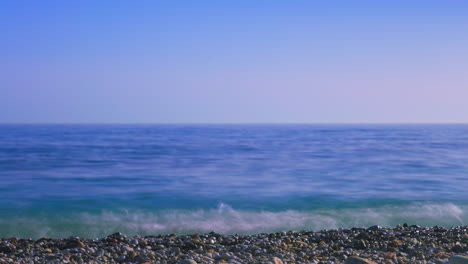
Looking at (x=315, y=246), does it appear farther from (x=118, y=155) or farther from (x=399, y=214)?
(x=118, y=155)

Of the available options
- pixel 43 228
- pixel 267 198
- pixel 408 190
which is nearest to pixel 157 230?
pixel 43 228

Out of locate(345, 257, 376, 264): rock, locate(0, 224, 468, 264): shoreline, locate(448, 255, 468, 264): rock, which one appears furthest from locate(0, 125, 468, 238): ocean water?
locate(448, 255, 468, 264): rock

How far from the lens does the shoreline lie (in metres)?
6.29

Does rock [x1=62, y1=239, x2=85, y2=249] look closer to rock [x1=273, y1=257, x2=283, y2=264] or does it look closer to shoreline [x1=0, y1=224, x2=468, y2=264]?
shoreline [x1=0, y1=224, x2=468, y2=264]

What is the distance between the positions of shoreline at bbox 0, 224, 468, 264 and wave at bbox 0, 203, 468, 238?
298 cm

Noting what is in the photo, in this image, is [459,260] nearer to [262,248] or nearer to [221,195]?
[262,248]

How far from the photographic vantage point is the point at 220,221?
12.0 metres

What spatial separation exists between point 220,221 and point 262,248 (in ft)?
16.6

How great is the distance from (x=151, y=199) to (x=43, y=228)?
4047mm

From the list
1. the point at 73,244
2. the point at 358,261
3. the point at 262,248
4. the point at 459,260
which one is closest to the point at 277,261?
the point at 358,261

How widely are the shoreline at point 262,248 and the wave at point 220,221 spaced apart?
2980 millimetres

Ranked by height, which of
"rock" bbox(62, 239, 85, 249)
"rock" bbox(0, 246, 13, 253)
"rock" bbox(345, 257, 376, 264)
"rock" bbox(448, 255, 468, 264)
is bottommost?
"rock" bbox(0, 246, 13, 253)

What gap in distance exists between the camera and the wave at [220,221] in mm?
11102

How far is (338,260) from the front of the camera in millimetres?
6090
